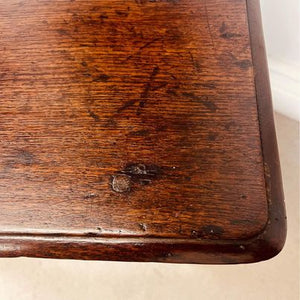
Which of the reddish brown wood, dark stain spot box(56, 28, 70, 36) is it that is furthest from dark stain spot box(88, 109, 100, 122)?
dark stain spot box(56, 28, 70, 36)

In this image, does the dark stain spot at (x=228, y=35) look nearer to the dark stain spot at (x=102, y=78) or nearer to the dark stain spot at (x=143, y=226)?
the dark stain spot at (x=102, y=78)

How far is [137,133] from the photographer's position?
56 cm

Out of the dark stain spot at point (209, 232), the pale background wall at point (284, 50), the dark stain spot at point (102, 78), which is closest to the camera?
the dark stain spot at point (209, 232)

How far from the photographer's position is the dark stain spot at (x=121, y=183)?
52 centimetres

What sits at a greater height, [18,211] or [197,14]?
[197,14]

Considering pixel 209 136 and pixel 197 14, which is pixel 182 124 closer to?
pixel 209 136

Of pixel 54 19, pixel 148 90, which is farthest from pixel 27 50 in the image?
pixel 148 90

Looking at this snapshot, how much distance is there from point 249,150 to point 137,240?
157 millimetres

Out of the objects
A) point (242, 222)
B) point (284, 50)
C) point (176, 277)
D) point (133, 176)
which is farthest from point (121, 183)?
point (284, 50)

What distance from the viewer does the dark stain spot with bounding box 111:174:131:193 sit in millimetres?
519

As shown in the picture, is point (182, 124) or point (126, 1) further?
point (126, 1)

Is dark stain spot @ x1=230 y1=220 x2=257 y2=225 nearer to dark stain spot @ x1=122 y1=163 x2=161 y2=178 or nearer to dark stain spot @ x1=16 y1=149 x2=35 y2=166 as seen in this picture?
dark stain spot @ x1=122 y1=163 x2=161 y2=178

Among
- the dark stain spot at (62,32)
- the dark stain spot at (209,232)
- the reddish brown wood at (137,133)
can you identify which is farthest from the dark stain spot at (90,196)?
the dark stain spot at (62,32)

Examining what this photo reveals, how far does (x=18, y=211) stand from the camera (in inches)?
20.3
